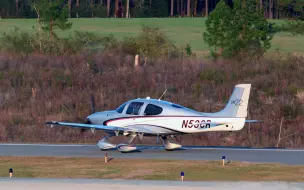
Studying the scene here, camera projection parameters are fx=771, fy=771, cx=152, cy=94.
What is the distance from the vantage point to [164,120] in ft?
83.5

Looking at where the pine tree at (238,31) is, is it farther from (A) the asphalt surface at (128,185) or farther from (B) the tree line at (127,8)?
(B) the tree line at (127,8)

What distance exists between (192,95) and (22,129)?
369 inches

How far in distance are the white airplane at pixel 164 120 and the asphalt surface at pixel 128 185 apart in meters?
5.92

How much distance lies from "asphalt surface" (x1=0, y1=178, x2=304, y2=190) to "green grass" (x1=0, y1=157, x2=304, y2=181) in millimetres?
1193

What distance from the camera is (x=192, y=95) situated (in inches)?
1507

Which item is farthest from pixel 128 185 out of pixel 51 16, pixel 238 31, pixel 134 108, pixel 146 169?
pixel 51 16

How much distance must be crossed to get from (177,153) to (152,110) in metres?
1.65

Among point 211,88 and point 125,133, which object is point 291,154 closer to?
point 125,133

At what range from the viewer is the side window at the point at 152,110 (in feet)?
84.2

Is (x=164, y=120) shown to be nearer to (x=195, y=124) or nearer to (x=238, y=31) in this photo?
(x=195, y=124)

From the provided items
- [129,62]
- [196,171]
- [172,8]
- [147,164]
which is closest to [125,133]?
[147,164]

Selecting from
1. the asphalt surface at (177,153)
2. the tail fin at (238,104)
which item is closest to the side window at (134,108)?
the asphalt surface at (177,153)

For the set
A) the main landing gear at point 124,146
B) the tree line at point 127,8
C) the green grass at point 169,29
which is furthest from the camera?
the tree line at point 127,8

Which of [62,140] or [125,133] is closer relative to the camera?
[125,133]
